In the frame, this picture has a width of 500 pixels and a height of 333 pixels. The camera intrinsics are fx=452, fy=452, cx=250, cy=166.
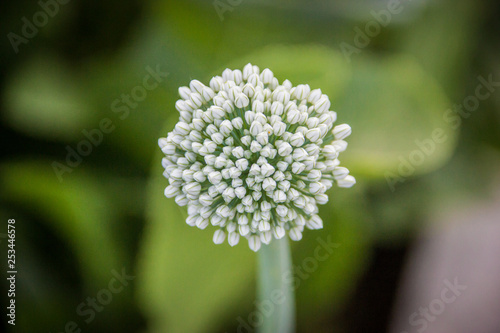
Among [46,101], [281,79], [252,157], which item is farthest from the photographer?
[46,101]

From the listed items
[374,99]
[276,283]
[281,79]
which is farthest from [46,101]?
[374,99]

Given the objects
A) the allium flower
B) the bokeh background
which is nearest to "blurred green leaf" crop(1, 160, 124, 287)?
the bokeh background

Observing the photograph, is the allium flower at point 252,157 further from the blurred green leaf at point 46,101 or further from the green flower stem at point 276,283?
the blurred green leaf at point 46,101

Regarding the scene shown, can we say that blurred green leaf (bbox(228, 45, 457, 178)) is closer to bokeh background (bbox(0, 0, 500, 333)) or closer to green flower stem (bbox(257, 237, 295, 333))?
bokeh background (bbox(0, 0, 500, 333))

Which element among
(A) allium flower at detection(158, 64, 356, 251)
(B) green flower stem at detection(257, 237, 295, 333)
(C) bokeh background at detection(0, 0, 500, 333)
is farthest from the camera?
(C) bokeh background at detection(0, 0, 500, 333)

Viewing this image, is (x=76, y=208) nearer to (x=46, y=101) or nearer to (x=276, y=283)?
(x=46, y=101)

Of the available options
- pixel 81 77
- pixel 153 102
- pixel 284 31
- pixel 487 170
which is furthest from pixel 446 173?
pixel 81 77
